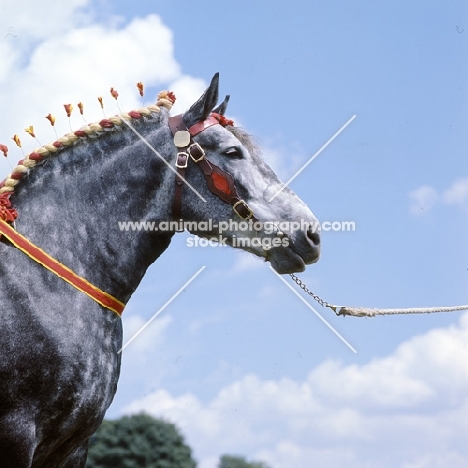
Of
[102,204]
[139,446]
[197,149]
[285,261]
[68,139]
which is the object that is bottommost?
[102,204]

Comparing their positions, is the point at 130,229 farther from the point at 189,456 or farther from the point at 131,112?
the point at 189,456

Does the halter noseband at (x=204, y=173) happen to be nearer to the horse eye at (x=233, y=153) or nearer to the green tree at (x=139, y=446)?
the horse eye at (x=233, y=153)

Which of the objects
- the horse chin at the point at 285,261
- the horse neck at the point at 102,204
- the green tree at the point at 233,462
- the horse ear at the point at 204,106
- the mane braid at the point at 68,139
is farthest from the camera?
the green tree at the point at 233,462

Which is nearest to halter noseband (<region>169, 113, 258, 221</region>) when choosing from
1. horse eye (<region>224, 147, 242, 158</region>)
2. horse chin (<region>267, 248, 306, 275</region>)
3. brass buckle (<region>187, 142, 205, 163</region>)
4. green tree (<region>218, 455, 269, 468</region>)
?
brass buckle (<region>187, 142, 205, 163</region>)

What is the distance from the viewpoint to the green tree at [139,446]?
15539 millimetres

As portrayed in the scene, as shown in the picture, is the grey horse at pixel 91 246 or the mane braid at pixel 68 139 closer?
the grey horse at pixel 91 246

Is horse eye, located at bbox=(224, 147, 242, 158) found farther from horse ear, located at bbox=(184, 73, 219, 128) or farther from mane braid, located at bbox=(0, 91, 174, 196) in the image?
mane braid, located at bbox=(0, 91, 174, 196)

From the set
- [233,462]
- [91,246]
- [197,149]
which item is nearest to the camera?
[91,246]

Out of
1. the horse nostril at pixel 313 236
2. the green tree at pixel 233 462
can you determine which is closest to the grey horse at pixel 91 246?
the horse nostril at pixel 313 236

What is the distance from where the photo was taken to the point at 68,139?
575 cm

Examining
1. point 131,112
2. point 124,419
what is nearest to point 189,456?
point 124,419

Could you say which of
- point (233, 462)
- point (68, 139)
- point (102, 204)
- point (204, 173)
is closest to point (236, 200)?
point (204, 173)

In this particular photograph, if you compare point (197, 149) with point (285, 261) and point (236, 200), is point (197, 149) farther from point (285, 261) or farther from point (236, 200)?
point (285, 261)

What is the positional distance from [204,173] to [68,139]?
3.70 feet
